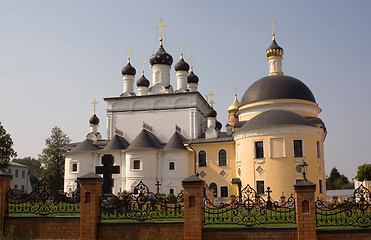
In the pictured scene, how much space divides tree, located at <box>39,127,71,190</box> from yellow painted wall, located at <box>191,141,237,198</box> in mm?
19850

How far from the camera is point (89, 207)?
38.6ft

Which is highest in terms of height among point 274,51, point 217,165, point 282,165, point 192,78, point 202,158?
point 274,51

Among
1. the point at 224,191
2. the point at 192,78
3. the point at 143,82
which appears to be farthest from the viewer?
the point at 192,78

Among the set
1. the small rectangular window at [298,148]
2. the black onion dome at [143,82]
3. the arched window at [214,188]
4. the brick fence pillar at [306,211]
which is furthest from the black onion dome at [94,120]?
the brick fence pillar at [306,211]

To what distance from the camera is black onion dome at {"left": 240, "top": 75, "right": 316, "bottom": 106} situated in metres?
30.3

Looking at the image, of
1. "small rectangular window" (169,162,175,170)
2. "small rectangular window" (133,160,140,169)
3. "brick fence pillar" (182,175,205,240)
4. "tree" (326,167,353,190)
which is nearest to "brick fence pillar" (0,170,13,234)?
"brick fence pillar" (182,175,205,240)

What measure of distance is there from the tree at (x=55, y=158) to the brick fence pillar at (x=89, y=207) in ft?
113

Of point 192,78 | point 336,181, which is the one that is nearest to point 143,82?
point 192,78

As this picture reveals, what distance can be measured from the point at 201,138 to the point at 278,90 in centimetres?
728

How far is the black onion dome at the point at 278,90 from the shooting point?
30.3m

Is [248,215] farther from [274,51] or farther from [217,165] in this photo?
[274,51]

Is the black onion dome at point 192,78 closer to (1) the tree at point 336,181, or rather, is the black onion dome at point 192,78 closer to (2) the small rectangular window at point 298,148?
(2) the small rectangular window at point 298,148

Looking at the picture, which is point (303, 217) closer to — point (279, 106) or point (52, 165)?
point (279, 106)

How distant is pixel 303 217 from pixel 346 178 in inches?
2671
